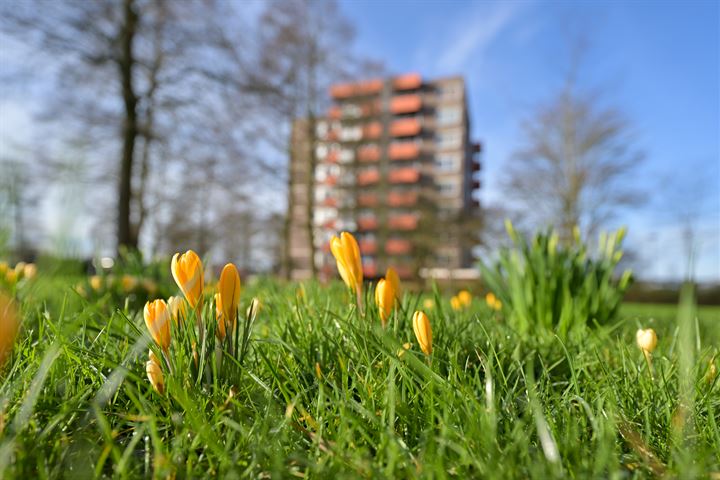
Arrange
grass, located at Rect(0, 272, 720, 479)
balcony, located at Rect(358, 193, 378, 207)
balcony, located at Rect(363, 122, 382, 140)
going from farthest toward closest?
1. balcony, located at Rect(358, 193, 378, 207)
2. balcony, located at Rect(363, 122, 382, 140)
3. grass, located at Rect(0, 272, 720, 479)

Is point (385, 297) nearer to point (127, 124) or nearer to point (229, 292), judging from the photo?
point (229, 292)

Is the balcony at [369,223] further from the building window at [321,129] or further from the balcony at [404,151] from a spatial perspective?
the balcony at [404,151]

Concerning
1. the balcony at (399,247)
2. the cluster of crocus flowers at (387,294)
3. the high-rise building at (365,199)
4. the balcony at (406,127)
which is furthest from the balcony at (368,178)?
the balcony at (406,127)

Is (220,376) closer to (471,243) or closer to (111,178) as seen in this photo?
(111,178)

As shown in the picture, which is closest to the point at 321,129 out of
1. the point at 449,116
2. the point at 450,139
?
the point at 450,139

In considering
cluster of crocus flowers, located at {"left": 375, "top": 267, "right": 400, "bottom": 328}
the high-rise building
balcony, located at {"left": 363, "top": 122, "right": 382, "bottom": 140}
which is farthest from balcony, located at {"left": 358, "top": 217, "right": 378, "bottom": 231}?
cluster of crocus flowers, located at {"left": 375, "top": 267, "right": 400, "bottom": 328}

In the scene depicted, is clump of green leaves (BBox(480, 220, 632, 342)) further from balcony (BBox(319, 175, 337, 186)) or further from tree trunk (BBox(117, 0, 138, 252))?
balcony (BBox(319, 175, 337, 186))
